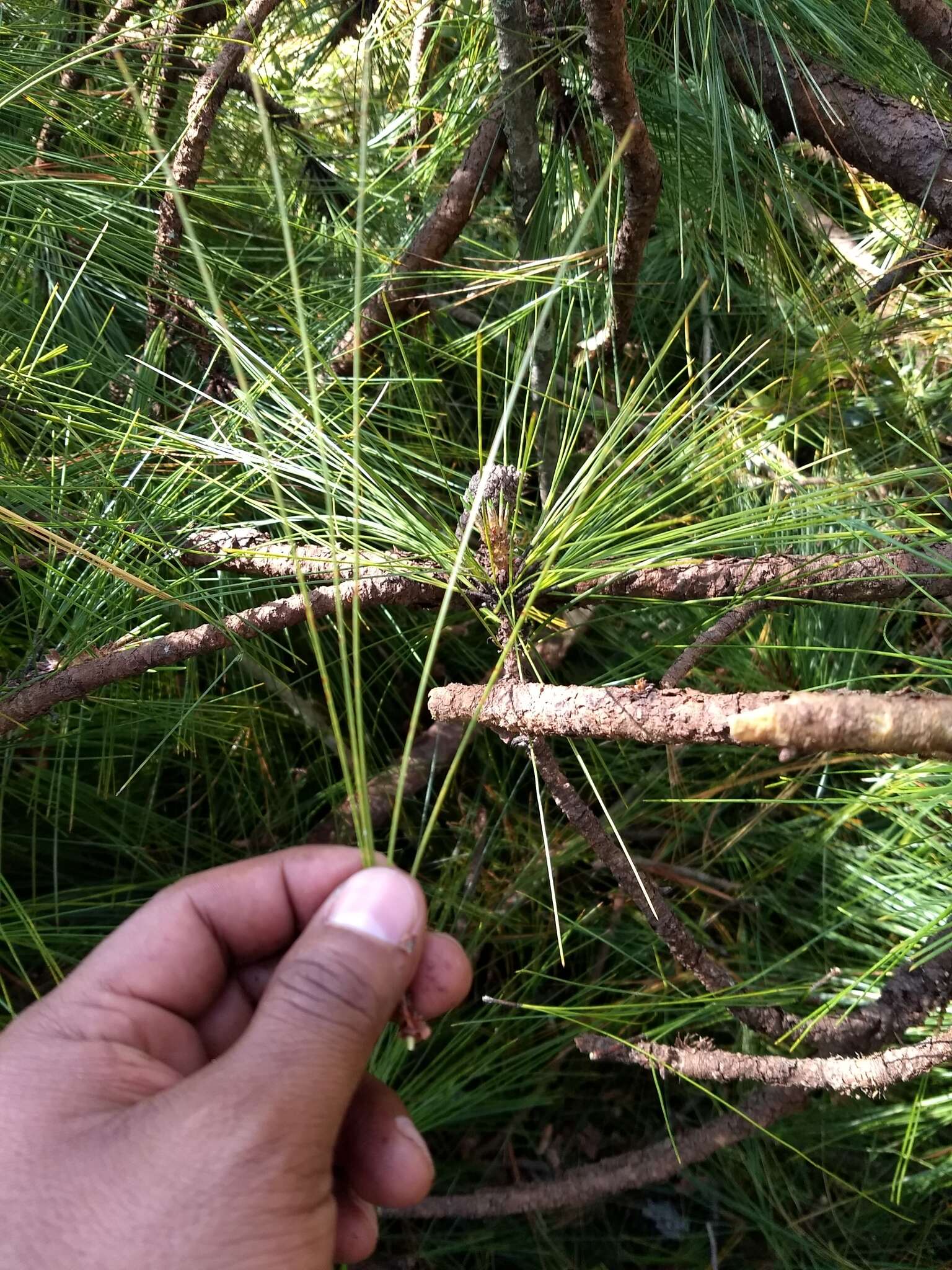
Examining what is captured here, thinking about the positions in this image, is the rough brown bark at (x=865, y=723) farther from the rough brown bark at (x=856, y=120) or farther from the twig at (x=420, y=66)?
the twig at (x=420, y=66)

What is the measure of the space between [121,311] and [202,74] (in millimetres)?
188

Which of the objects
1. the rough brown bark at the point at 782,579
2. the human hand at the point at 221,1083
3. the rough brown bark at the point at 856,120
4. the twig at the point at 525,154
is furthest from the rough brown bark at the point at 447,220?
the human hand at the point at 221,1083

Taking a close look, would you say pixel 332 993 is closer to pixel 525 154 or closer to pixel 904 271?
pixel 525 154

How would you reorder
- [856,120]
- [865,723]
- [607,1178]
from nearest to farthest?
[865,723], [856,120], [607,1178]

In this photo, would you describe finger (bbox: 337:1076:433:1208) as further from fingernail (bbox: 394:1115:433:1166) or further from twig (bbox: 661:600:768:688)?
twig (bbox: 661:600:768:688)

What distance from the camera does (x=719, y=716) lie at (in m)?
0.33

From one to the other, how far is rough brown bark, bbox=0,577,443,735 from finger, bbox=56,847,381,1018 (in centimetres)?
13

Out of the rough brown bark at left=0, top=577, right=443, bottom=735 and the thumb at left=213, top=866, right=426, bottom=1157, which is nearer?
the thumb at left=213, top=866, right=426, bottom=1157

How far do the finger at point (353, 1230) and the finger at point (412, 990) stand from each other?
0.34ft

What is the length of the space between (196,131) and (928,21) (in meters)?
0.44

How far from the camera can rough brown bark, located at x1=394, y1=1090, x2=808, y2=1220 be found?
2.07ft

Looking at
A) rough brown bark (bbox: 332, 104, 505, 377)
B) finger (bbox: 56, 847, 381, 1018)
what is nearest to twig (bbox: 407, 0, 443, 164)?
rough brown bark (bbox: 332, 104, 505, 377)

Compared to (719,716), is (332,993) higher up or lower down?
lower down

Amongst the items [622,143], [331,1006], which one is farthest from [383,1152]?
[622,143]
